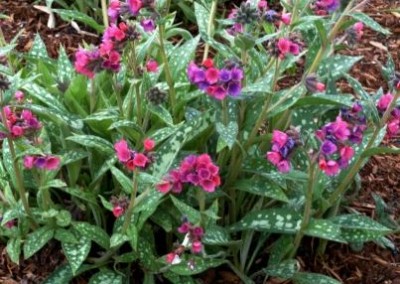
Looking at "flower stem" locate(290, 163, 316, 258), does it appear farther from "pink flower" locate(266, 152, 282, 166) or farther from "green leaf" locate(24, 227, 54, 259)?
"green leaf" locate(24, 227, 54, 259)

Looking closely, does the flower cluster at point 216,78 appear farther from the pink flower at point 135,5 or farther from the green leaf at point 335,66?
the green leaf at point 335,66

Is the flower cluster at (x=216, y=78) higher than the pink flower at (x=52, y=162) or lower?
higher

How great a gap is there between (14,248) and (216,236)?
0.64 m

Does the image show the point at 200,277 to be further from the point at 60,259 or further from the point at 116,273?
the point at 60,259

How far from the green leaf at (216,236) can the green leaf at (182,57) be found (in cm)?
56

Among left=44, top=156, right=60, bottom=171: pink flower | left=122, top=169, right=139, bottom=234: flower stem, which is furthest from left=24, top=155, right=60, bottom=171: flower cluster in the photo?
left=122, top=169, right=139, bottom=234: flower stem

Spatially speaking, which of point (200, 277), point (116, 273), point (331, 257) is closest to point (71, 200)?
point (116, 273)

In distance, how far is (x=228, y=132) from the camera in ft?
6.75

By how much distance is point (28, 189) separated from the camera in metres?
2.46

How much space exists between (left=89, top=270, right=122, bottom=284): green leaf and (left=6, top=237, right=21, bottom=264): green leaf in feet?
0.80

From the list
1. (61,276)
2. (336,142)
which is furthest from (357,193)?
(61,276)

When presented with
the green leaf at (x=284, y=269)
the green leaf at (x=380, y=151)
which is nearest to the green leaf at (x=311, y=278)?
the green leaf at (x=284, y=269)

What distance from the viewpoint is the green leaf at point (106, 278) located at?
2219 mm

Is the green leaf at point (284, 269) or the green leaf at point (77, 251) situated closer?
the green leaf at point (77, 251)
